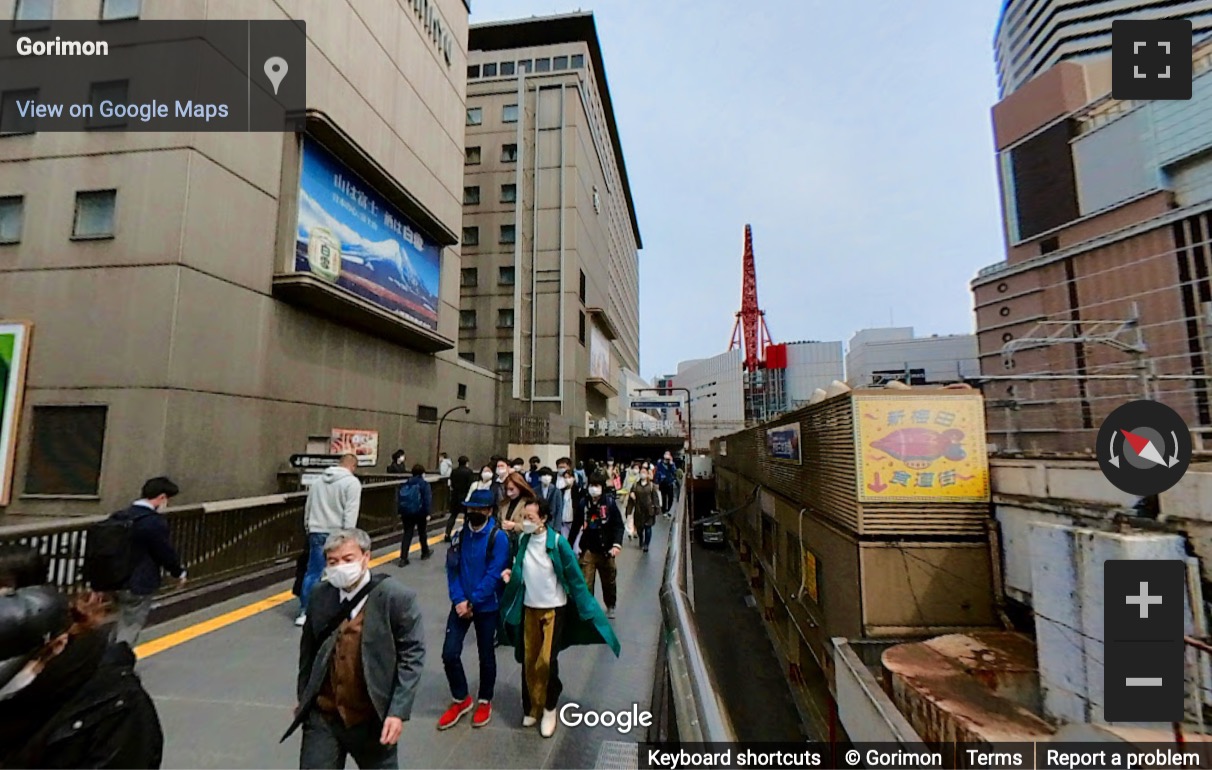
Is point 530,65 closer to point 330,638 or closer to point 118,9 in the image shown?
point 118,9

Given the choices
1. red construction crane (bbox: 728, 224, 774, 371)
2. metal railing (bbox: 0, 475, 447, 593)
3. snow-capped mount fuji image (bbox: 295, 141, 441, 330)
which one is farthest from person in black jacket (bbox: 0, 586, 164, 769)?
red construction crane (bbox: 728, 224, 774, 371)

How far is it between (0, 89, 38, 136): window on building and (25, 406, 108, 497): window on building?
21.0 feet

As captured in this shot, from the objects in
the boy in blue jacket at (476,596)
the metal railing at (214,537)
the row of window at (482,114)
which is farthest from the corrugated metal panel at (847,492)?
the row of window at (482,114)

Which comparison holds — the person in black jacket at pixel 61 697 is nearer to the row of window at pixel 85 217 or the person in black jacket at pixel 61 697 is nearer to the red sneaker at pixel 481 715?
the red sneaker at pixel 481 715

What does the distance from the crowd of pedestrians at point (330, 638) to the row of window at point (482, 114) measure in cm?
3795

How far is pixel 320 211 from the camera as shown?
1372 cm

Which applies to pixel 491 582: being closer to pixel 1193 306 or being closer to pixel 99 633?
pixel 99 633

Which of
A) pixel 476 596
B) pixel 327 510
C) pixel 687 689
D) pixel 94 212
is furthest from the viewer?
pixel 94 212

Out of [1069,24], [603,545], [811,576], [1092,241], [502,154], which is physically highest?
[1069,24]

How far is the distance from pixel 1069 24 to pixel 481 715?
46874 mm

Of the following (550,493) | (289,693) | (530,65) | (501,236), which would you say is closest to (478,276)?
(501,236)

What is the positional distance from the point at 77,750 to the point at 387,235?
16.9 m

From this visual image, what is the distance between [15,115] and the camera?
11.7 m

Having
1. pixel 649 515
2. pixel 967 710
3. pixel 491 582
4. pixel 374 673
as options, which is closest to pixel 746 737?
pixel 649 515
